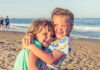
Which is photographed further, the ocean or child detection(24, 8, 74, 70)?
the ocean

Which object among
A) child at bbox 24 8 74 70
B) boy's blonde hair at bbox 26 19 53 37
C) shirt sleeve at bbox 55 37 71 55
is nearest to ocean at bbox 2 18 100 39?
boy's blonde hair at bbox 26 19 53 37

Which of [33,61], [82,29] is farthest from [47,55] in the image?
[82,29]

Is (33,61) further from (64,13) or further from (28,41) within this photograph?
(64,13)

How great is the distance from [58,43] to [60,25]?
6.7 inches

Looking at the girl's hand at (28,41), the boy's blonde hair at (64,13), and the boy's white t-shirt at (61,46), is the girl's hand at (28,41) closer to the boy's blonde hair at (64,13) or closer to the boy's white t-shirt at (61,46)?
the boy's white t-shirt at (61,46)

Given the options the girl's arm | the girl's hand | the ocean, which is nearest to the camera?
the girl's arm

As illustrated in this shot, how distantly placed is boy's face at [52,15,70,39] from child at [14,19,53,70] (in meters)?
0.06

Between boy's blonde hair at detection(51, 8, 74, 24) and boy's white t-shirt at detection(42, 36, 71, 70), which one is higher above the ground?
boy's blonde hair at detection(51, 8, 74, 24)

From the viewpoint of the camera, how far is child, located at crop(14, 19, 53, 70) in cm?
167

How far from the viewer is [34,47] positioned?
1.63 m

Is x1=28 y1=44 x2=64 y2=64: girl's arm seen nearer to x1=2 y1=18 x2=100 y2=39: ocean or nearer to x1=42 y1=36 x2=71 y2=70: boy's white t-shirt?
x1=42 y1=36 x2=71 y2=70: boy's white t-shirt

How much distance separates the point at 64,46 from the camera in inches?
65.8

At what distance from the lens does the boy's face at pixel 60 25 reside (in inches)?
67.8

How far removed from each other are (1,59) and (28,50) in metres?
5.67
